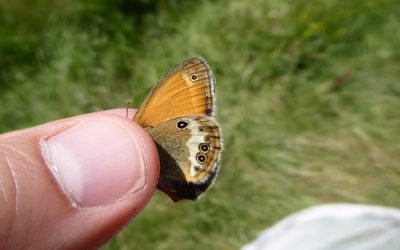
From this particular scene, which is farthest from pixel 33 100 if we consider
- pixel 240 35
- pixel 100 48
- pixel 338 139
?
pixel 338 139

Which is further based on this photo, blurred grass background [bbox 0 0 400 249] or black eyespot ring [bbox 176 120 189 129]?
blurred grass background [bbox 0 0 400 249]

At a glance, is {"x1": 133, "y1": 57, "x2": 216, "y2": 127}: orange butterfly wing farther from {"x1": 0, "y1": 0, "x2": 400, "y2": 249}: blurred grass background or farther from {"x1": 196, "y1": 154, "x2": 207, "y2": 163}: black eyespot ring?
{"x1": 0, "y1": 0, "x2": 400, "y2": 249}: blurred grass background

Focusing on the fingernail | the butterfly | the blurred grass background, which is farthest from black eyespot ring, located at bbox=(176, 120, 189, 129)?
the blurred grass background

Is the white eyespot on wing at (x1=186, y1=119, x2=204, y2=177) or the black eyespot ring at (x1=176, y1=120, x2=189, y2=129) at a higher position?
the black eyespot ring at (x1=176, y1=120, x2=189, y2=129)

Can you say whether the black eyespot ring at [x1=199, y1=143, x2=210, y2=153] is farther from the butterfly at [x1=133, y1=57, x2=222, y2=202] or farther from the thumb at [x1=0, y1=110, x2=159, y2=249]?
the thumb at [x1=0, y1=110, x2=159, y2=249]

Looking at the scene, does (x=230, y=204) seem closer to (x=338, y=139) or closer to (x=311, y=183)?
(x=311, y=183)

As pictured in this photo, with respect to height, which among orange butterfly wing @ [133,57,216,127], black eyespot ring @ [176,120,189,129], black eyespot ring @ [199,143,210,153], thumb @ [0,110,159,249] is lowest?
thumb @ [0,110,159,249]
